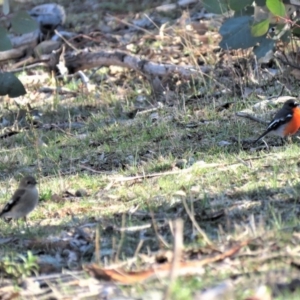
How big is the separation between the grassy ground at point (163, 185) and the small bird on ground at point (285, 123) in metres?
0.17

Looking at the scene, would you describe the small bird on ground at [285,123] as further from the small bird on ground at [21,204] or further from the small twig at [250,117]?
the small bird on ground at [21,204]

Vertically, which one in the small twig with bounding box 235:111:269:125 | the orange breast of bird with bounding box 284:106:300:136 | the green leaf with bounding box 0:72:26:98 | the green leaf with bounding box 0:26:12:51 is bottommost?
the small twig with bounding box 235:111:269:125

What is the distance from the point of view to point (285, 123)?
28.8 ft

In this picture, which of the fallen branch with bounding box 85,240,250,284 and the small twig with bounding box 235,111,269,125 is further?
the small twig with bounding box 235,111,269,125

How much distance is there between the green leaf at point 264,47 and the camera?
9924mm

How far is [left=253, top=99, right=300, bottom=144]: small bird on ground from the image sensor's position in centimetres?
879

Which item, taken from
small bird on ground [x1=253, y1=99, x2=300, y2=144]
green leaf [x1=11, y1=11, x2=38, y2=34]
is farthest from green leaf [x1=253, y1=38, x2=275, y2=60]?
green leaf [x1=11, y1=11, x2=38, y2=34]

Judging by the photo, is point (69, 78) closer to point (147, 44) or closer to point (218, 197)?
point (147, 44)

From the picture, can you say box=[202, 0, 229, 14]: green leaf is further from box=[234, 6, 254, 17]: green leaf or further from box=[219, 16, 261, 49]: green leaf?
box=[219, 16, 261, 49]: green leaf

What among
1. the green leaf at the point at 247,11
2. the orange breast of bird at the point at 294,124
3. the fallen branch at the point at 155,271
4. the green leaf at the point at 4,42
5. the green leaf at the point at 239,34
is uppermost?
the fallen branch at the point at 155,271

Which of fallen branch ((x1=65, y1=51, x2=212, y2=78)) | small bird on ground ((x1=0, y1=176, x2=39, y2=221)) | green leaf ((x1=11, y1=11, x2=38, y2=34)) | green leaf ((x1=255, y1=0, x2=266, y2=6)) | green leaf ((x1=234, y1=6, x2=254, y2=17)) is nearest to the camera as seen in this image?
small bird on ground ((x1=0, y1=176, x2=39, y2=221))

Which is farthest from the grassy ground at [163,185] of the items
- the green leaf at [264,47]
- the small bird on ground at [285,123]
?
the green leaf at [264,47]

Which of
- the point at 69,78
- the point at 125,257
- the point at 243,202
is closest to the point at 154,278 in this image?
the point at 125,257

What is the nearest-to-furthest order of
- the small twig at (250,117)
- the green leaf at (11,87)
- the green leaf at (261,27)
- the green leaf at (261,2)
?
the green leaf at (261,27)
the small twig at (250,117)
the green leaf at (261,2)
the green leaf at (11,87)
